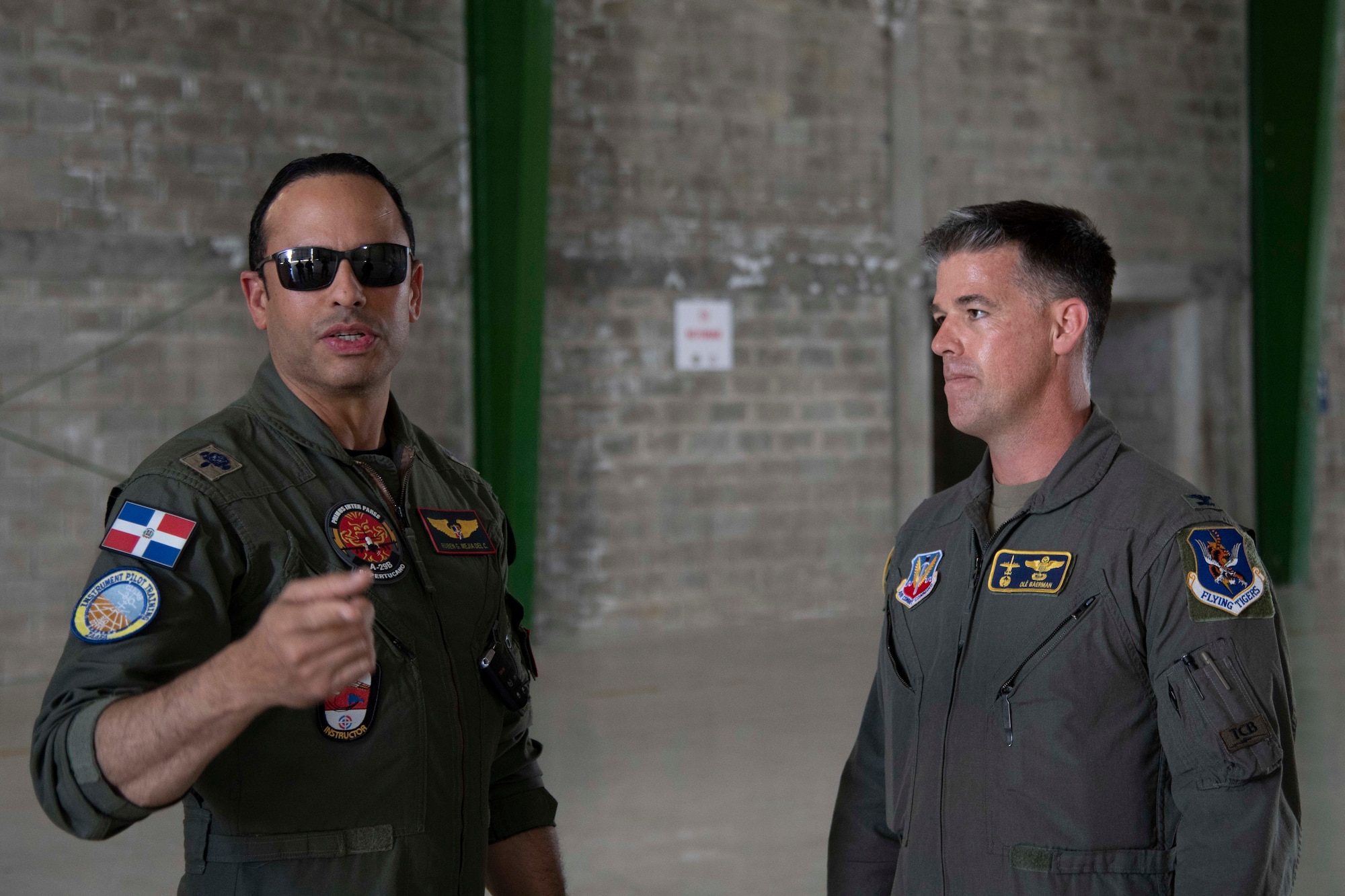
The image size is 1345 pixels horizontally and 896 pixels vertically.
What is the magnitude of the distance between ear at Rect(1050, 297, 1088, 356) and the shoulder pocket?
58cm

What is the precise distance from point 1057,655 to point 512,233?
23.2 feet

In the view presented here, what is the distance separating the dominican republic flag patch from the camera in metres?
1.64

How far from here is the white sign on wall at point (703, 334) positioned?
947cm

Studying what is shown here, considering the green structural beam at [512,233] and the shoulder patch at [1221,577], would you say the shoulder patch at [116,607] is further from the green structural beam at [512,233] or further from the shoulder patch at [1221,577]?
the green structural beam at [512,233]

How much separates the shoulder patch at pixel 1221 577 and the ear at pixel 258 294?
4.65ft

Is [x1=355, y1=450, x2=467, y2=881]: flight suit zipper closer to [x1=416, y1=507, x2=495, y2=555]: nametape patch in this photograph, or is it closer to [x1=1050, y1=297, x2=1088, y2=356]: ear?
[x1=416, y1=507, x2=495, y2=555]: nametape patch

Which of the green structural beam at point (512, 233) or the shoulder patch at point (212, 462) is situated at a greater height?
the green structural beam at point (512, 233)

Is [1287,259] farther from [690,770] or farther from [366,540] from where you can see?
[366,540]

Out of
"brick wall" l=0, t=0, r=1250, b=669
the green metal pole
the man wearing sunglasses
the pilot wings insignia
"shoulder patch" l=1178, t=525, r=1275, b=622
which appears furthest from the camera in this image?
the green metal pole

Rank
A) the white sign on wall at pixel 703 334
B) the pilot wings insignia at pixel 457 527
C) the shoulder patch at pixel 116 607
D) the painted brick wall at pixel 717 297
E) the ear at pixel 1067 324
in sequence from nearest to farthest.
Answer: the shoulder patch at pixel 116 607 < the pilot wings insignia at pixel 457 527 < the ear at pixel 1067 324 < the painted brick wall at pixel 717 297 < the white sign on wall at pixel 703 334

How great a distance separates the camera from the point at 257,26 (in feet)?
27.2

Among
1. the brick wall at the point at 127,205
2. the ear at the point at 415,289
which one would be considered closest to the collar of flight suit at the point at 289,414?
the ear at the point at 415,289

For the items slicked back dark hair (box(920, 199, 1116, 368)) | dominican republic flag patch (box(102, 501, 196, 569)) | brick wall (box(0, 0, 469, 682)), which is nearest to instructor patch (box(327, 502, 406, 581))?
dominican republic flag patch (box(102, 501, 196, 569))

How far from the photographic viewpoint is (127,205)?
7914mm
